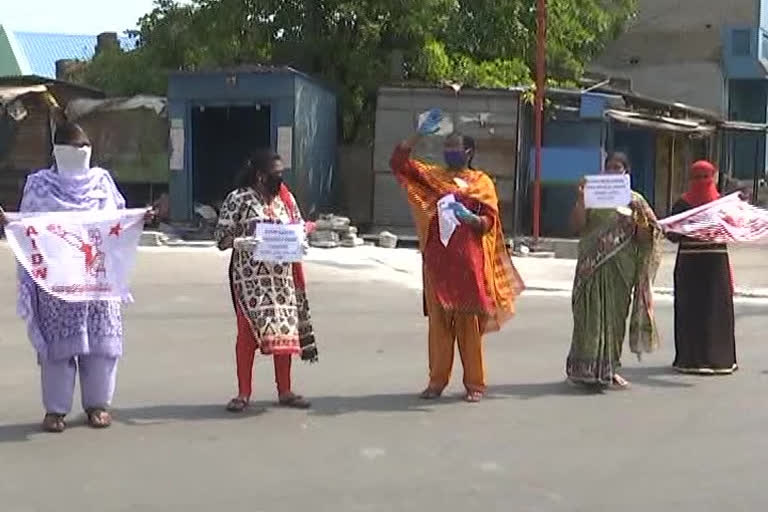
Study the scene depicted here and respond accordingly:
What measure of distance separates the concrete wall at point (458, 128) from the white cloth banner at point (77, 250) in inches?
492

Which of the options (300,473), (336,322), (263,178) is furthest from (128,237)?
(336,322)

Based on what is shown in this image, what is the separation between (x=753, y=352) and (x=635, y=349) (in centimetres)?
187

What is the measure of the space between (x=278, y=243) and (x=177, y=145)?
12.8m

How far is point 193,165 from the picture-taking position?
1975 centimetres

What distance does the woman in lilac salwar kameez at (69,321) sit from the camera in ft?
21.4

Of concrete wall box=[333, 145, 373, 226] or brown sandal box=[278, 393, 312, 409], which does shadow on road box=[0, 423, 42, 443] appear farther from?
concrete wall box=[333, 145, 373, 226]

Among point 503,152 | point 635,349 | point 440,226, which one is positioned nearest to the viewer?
point 440,226

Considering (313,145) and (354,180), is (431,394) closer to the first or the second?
(313,145)

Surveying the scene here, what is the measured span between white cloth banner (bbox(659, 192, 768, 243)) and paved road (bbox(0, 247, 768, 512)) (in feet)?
3.25

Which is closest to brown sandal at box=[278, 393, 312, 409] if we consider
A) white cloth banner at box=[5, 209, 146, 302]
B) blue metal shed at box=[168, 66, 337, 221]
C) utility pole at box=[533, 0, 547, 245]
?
white cloth banner at box=[5, 209, 146, 302]

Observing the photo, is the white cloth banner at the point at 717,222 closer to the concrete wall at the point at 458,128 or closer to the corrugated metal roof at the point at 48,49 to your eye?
the concrete wall at the point at 458,128

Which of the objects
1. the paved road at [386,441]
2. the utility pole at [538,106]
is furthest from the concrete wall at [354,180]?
the paved road at [386,441]

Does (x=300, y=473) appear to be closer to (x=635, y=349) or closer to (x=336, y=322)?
(x=635, y=349)

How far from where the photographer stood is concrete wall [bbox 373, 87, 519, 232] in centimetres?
1914
